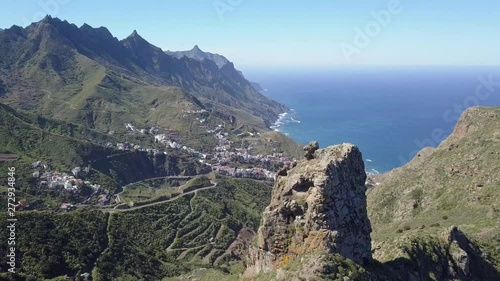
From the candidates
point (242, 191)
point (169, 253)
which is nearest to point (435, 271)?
point (169, 253)

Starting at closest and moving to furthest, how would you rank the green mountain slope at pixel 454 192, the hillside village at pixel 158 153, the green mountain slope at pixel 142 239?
the green mountain slope at pixel 454 192 < the green mountain slope at pixel 142 239 < the hillside village at pixel 158 153

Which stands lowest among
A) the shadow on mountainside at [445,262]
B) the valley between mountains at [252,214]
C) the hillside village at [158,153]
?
the shadow on mountainside at [445,262]

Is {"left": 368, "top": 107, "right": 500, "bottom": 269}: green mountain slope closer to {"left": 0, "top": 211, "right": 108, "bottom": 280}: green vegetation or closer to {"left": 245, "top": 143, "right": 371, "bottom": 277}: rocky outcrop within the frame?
{"left": 245, "top": 143, "right": 371, "bottom": 277}: rocky outcrop

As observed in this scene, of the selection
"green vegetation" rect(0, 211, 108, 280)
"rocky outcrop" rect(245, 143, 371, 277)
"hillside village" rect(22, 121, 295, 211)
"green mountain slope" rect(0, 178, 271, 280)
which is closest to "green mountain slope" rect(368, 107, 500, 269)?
"rocky outcrop" rect(245, 143, 371, 277)

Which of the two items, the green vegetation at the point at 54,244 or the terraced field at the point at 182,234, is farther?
the terraced field at the point at 182,234

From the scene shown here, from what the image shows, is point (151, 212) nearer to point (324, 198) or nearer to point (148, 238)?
point (148, 238)

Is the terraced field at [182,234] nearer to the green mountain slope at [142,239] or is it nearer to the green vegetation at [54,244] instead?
the green mountain slope at [142,239]

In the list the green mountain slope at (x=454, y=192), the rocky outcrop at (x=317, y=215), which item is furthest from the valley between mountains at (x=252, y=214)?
the green mountain slope at (x=454, y=192)

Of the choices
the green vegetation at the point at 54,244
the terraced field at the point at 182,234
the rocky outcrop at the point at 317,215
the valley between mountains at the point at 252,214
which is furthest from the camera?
the terraced field at the point at 182,234
